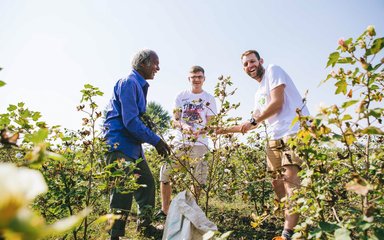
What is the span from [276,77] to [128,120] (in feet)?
5.00

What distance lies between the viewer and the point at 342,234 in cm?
91

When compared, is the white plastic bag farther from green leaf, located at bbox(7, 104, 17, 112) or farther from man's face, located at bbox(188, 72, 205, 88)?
man's face, located at bbox(188, 72, 205, 88)

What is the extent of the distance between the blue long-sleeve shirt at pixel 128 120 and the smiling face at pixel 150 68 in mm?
268

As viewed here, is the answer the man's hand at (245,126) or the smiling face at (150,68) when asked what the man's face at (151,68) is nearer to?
the smiling face at (150,68)

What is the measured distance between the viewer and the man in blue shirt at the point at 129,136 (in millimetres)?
2592

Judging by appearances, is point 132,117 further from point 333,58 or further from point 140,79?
point 333,58

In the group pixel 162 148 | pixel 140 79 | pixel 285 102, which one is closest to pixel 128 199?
pixel 162 148

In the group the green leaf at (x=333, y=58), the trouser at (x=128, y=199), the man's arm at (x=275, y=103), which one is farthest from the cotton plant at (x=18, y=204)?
the man's arm at (x=275, y=103)

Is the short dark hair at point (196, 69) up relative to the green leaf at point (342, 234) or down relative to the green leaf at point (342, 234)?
up

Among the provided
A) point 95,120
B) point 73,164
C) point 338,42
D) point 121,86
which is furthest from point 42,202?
point 338,42

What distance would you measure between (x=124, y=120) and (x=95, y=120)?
482 mm

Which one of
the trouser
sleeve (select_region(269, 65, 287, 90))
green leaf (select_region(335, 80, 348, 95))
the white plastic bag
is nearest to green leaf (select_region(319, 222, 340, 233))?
green leaf (select_region(335, 80, 348, 95))

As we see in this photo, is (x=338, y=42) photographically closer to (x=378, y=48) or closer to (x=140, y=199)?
(x=378, y=48)

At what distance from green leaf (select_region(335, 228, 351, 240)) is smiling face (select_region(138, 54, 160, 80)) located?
2.66 m
